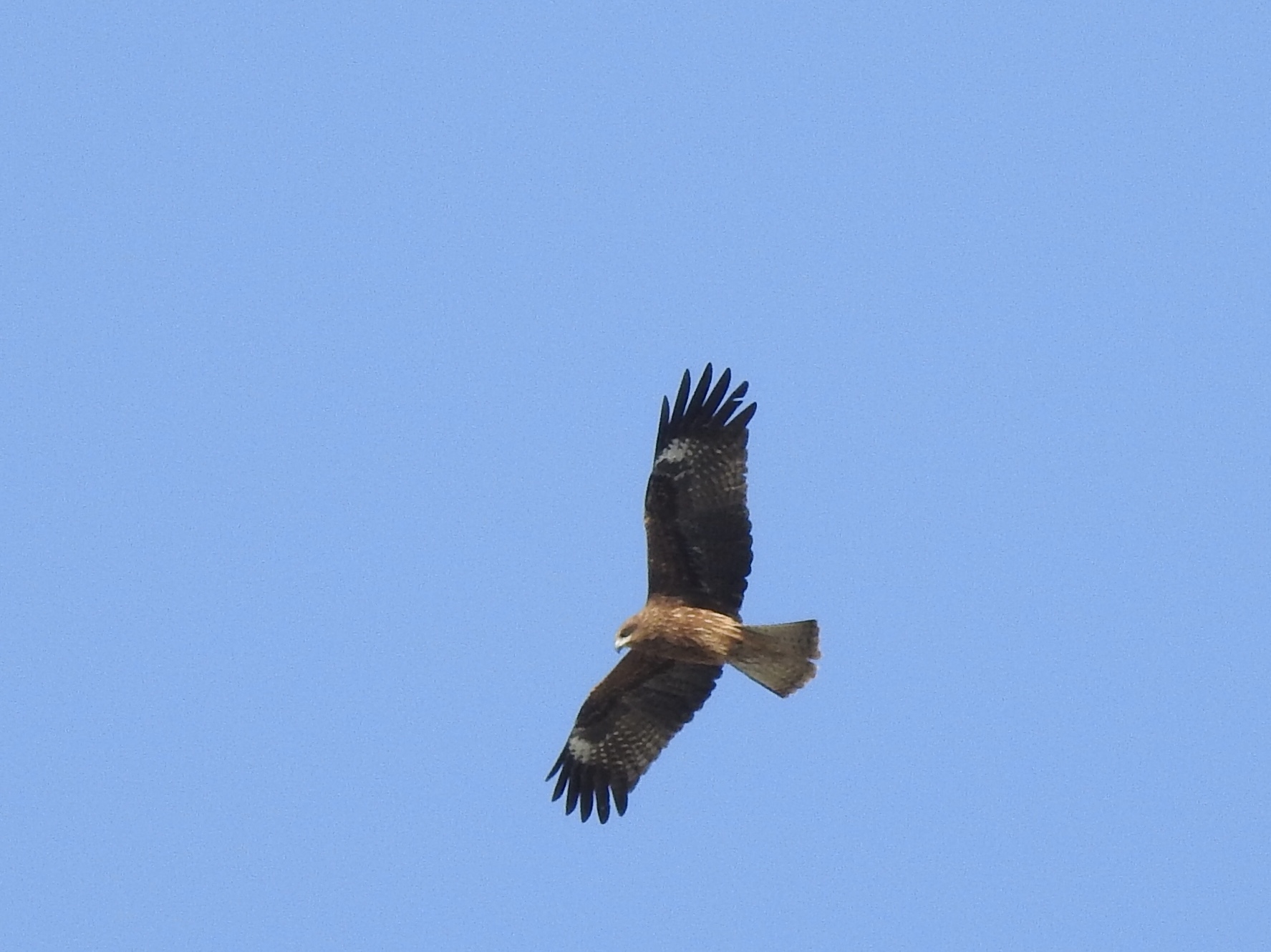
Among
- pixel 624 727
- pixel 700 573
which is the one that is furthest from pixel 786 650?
pixel 624 727

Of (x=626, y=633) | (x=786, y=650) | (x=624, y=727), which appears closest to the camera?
(x=786, y=650)

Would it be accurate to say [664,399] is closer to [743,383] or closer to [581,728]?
[743,383]

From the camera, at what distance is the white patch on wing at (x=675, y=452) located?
11.6 metres

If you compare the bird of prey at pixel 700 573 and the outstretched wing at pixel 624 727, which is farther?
the outstretched wing at pixel 624 727

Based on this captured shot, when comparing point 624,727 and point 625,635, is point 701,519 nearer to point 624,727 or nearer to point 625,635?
point 625,635

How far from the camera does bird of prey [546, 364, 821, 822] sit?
11.5 metres

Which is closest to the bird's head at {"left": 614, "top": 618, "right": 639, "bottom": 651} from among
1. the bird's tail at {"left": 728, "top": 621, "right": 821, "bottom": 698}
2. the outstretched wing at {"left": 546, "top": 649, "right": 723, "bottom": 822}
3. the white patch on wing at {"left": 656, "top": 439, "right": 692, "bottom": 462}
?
the outstretched wing at {"left": 546, "top": 649, "right": 723, "bottom": 822}

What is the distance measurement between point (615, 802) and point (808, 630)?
180 cm

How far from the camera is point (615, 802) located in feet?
39.5

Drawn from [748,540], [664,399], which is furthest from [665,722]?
[664,399]

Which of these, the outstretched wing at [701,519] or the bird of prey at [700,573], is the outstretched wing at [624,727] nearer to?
the bird of prey at [700,573]

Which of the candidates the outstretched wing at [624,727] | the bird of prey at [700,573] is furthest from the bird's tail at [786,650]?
the outstretched wing at [624,727]

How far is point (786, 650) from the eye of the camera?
11453 mm

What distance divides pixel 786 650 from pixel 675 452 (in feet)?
4.69
